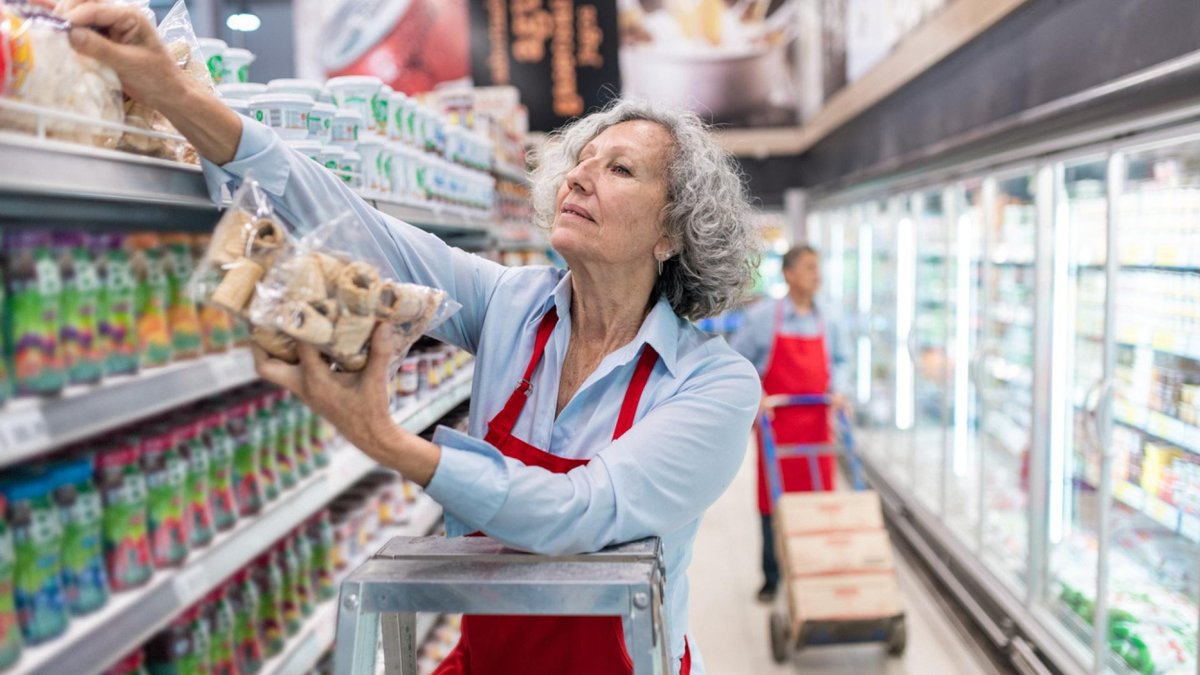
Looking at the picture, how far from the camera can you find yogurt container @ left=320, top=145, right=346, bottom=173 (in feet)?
6.63

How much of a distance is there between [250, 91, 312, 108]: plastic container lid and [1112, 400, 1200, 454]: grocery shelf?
289 centimetres

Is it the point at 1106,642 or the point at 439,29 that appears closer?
the point at 1106,642

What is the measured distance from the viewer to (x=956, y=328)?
5.64 metres

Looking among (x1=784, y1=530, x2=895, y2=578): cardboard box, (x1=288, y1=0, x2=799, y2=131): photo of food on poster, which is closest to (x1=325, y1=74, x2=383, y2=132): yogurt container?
(x1=784, y1=530, x2=895, y2=578): cardboard box

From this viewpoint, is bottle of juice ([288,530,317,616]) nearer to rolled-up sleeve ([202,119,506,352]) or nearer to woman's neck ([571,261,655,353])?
rolled-up sleeve ([202,119,506,352])

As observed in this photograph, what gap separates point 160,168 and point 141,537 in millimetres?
695

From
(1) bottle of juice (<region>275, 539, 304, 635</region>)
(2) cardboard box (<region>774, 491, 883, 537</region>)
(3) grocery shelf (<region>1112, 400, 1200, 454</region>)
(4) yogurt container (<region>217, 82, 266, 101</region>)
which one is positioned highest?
(4) yogurt container (<region>217, 82, 266, 101</region>)

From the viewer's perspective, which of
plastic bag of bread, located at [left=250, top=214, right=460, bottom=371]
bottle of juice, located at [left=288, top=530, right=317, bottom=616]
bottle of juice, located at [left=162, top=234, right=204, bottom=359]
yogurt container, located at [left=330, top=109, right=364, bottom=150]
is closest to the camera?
plastic bag of bread, located at [left=250, top=214, right=460, bottom=371]

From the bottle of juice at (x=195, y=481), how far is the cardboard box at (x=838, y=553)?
2837mm

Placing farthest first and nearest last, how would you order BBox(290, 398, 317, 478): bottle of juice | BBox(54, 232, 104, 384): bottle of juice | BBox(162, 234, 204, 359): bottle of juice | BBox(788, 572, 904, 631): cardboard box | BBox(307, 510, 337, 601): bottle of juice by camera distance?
BBox(788, 572, 904, 631): cardboard box < BBox(307, 510, 337, 601): bottle of juice < BBox(290, 398, 317, 478): bottle of juice < BBox(162, 234, 204, 359): bottle of juice < BBox(54, 232, 104, 384): bottle of juice

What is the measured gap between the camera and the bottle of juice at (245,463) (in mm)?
2172

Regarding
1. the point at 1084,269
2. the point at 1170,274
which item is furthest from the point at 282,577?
the point at 1084,269

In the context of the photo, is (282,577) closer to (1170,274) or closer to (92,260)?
(92,260)

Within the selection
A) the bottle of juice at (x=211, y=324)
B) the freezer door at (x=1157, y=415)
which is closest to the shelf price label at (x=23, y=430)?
the bottle of juice at (x=211, y=324)
